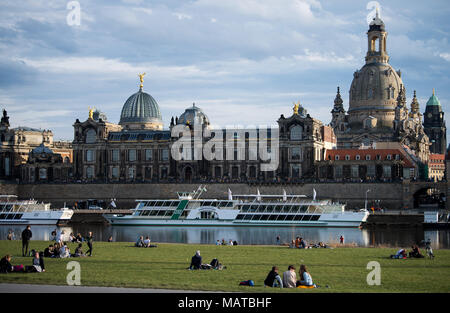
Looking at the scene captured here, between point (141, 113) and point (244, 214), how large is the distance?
2376 inches

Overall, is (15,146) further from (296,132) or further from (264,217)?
(264,217)

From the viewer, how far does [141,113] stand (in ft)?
435

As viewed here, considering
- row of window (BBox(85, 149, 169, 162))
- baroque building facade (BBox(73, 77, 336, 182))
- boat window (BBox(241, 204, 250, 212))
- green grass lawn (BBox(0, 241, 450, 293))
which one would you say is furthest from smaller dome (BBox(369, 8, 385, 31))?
green grass lawn (BBox(0, 241, 450, 293))

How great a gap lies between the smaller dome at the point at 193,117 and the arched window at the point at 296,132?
17306 millimetres

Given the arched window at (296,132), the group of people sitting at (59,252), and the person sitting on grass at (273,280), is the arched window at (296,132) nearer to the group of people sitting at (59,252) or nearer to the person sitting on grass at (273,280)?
the group of people sitting at (59,252)

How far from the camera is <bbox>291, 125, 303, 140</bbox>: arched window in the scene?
106 meters

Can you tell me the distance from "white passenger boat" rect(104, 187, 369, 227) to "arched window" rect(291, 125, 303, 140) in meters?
29.1

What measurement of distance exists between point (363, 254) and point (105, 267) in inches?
599

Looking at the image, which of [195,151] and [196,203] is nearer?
[196,203]

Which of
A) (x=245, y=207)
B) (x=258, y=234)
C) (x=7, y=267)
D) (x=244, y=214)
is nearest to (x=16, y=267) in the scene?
(x=7, y=267)

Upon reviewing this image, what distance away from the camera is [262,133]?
109 meters

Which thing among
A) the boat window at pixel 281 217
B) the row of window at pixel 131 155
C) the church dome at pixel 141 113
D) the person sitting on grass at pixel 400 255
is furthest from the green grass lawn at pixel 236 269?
the church dome at pixel 141 113
